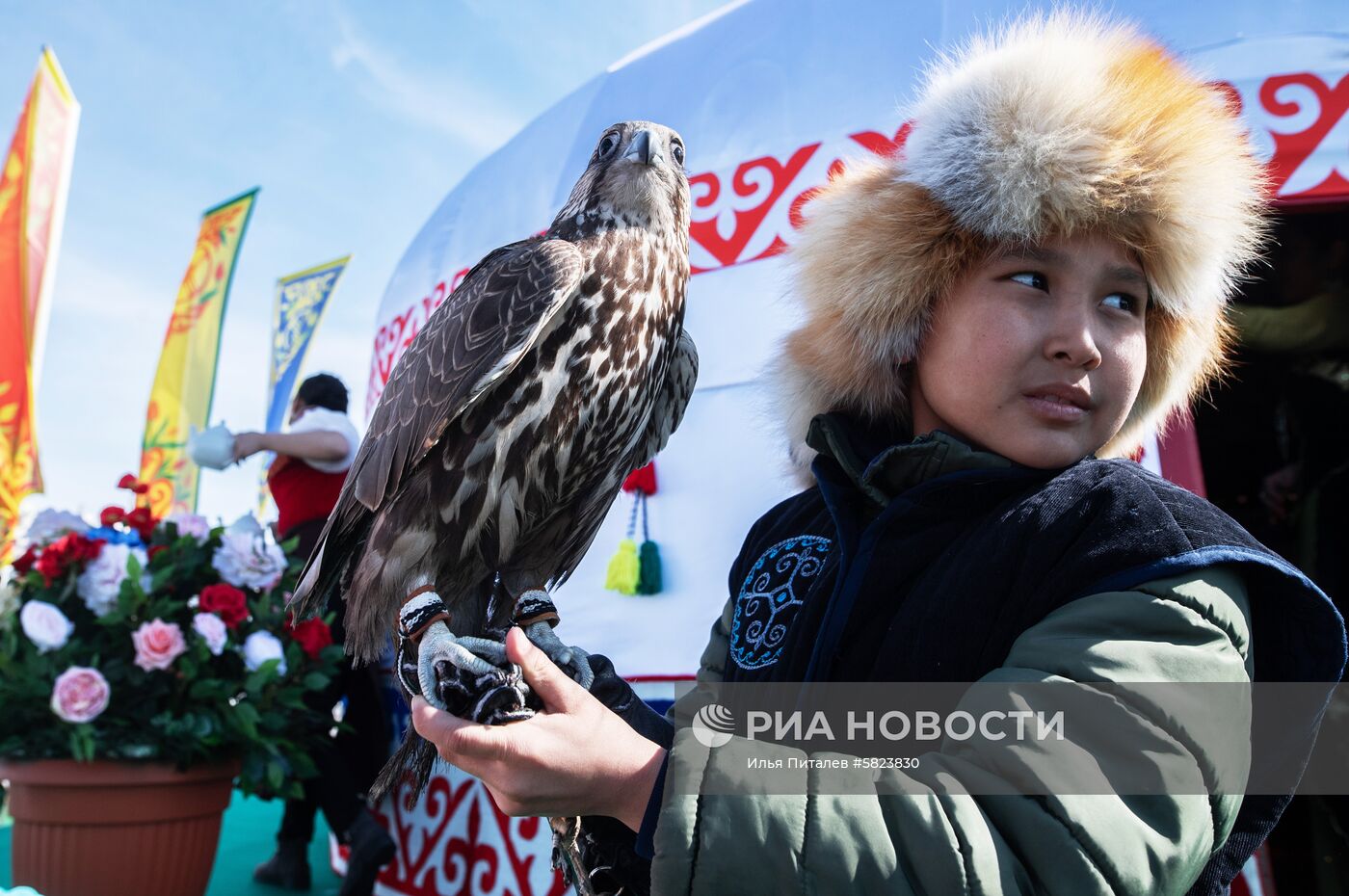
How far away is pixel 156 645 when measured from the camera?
266 cm

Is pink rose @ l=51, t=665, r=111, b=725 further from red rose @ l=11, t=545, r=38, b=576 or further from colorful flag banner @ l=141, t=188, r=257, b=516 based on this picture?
colorful flag banner @ l=141, t=188, r=257, b=516

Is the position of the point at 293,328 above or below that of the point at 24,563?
above

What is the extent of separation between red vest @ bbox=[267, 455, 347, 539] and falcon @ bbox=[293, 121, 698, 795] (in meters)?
2.33

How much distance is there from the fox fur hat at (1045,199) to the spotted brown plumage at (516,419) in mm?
221

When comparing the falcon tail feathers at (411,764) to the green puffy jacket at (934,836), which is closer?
the green puffy jacket at (934,836)

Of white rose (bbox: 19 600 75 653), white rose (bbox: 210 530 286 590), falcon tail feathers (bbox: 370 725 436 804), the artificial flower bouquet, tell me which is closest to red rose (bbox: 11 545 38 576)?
the artificial flower bouquet

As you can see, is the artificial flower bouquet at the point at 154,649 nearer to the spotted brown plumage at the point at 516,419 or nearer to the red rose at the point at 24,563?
the red rose at the point at 24,563

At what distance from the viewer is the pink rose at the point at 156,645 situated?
266 cm

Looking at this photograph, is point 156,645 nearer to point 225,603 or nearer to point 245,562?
point 225,603

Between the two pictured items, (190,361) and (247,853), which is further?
(190,361)

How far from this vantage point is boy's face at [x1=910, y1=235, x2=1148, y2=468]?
932mm

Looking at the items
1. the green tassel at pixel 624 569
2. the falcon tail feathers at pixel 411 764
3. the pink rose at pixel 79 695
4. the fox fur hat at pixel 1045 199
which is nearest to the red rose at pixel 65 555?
the pink rose at pixel 79 695

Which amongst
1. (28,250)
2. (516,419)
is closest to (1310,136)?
(516,419)

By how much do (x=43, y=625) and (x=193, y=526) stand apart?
49 centimetres
